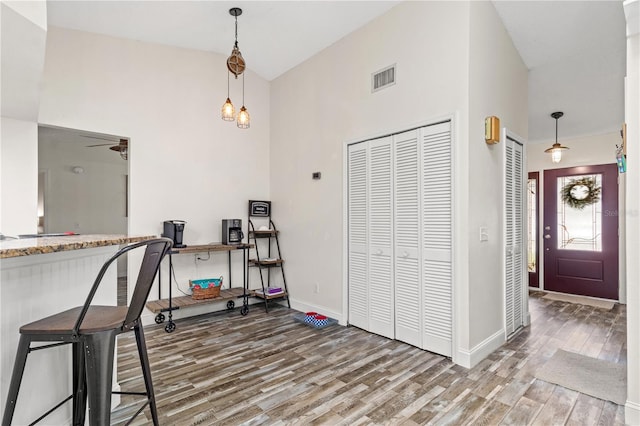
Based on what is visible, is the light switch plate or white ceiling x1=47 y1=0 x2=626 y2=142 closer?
the light switch plate

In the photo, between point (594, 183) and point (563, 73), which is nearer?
point (563, 73)

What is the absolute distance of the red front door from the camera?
5.19 meters

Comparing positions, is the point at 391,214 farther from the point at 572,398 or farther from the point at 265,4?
the point at 265,4

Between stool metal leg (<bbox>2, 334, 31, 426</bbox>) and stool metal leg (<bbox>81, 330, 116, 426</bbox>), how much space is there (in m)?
0.24

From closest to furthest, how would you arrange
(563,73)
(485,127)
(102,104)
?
(485,127), (102,104), (563,73)

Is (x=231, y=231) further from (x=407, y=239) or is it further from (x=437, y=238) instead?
(x=437, y=238)

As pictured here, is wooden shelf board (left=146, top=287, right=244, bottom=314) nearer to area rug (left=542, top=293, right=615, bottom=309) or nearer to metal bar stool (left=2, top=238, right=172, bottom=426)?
metal bar stool (left=2, top=238, right=172, bottom=426)

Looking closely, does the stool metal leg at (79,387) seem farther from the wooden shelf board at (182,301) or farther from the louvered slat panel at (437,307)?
the louvered slat panel at (437,307)

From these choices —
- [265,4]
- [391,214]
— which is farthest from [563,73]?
[265,4]

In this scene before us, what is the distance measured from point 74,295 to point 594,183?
265 inches

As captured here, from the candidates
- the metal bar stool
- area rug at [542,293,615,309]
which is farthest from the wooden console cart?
area rug at [542,293,615,309]

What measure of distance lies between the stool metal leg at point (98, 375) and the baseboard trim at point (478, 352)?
255 cm

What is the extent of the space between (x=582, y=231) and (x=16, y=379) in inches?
269

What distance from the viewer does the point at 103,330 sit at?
141 centimetres
